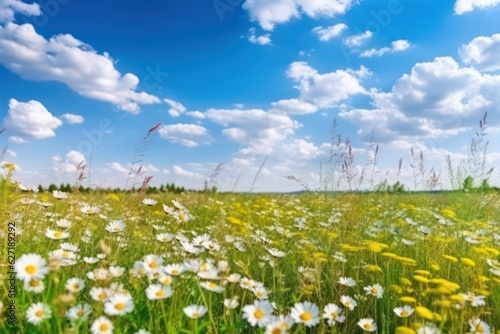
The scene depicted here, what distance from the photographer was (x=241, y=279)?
2.62 meters

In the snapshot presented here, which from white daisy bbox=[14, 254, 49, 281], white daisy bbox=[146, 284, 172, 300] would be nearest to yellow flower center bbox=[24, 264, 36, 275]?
white daisy bbox=[14, 254, 49, 281]

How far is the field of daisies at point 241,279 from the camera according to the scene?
1930mm

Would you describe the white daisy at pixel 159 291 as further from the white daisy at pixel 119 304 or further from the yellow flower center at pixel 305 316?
the yellow flower center at pixel 305 316

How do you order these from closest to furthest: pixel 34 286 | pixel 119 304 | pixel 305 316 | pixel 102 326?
pixel 102 326, pixel 119 304, pixel 34 286, pixel 305 316

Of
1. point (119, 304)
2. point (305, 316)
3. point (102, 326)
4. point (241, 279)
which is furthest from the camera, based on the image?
point (241, 279)

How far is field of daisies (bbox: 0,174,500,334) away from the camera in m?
1.93

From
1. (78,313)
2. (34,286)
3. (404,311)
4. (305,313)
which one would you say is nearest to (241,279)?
(305,313)

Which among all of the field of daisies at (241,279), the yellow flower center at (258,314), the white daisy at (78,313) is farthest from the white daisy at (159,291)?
the yellow flower center at (258,314)

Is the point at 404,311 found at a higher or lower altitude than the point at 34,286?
lower

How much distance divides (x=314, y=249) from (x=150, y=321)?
1.92 metres

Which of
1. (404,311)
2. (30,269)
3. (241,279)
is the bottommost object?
(404,311)

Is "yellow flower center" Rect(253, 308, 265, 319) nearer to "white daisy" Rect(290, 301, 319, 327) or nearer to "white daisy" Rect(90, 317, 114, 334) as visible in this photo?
"white daisy" Rect(290, 301, 319, 327)

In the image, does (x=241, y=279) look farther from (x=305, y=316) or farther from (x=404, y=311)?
(x=404, y=311)

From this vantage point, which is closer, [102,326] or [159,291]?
[102,326]
